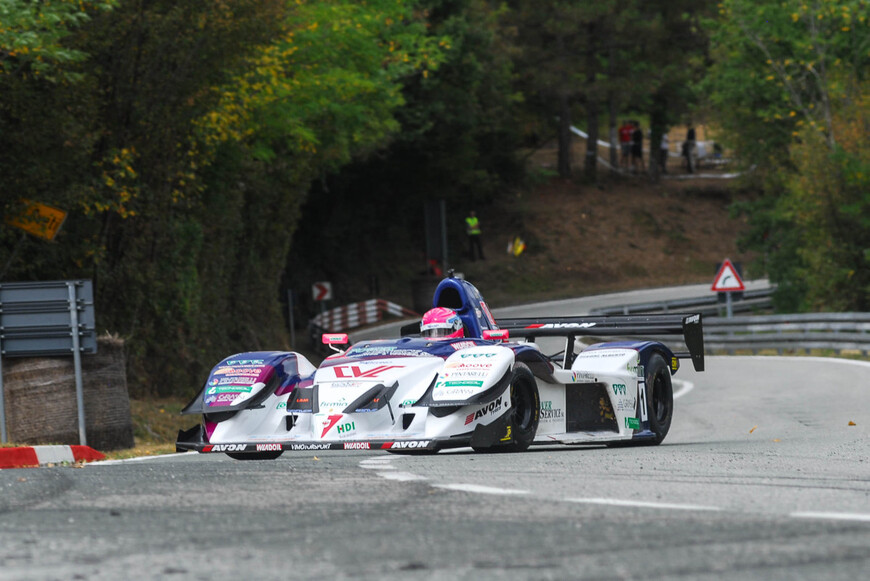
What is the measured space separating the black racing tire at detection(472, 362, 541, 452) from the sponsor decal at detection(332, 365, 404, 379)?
0.90 metres

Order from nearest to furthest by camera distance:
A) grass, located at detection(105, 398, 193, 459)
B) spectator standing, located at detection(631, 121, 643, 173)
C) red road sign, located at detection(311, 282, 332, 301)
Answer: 1. grass, located at detection(105, 398, 193, 459)
2. red road sign, located at detection(311, 282, 332, 301)
3. spectator standing, located at detection(631, 121, 643, 173)

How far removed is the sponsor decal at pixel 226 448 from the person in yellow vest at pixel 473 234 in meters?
37.5

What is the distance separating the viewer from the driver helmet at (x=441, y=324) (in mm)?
11375

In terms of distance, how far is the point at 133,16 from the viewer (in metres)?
17.9

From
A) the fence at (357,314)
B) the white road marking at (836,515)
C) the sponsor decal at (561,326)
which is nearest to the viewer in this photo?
the white road marking at (836,515)

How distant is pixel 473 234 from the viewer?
4931 centimetres

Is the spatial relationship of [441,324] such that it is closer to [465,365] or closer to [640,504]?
[465,365]

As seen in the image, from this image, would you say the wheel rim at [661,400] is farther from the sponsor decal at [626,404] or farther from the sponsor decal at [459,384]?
the sponsor decal at [459,384]

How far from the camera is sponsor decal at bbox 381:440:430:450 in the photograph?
31.1 feet

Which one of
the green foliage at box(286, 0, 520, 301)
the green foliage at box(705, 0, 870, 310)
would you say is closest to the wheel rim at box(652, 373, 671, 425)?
the green foliage at box(705, 0, 870, 310)

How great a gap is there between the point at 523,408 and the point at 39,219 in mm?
8257

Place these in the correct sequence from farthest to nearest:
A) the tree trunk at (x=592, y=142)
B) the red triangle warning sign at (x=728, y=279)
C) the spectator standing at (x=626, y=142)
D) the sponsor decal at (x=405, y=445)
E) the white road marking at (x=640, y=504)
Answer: the spectator standing at (x=626, y=142) → the tree trunk at (x=592, y=142) → the red triangle warning sign at (x=728, y=279) → the sponsor decal at (x=405, y=445) → the white road marking at (x=640, y=504)

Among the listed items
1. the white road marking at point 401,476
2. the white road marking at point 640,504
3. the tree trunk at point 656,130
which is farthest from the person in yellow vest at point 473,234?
the white road marking at point 640,504

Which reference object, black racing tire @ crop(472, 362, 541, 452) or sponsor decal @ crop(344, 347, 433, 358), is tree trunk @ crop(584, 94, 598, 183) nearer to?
sponsor decal @ crop(344, 347, 433, 358)
